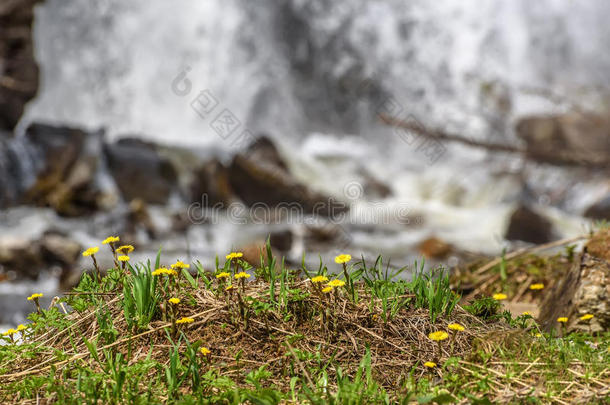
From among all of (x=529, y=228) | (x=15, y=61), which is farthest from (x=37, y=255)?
(x=529, y=228)

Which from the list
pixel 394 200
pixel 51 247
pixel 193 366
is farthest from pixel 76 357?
pixel 394 200

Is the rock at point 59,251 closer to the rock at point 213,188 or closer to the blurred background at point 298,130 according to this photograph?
the blurred background at point 298,130

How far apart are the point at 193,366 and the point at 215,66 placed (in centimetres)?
1946

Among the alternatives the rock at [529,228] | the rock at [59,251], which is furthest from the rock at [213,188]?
the rock at [529,228]

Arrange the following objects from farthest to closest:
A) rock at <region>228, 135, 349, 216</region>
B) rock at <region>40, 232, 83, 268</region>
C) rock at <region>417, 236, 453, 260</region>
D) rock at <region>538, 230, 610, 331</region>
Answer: rock at <region>228, 135, 349, 216</region>, rock at <region>417, 236, 453, 260</region>, rock at <region>40, 232, 83, 268</region>, rock at <region>538, 230, 610, 331</region>

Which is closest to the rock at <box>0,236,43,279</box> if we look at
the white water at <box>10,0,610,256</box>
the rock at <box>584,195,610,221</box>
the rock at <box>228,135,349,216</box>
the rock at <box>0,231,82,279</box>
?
the rock at <box>0,231,82,279</box>

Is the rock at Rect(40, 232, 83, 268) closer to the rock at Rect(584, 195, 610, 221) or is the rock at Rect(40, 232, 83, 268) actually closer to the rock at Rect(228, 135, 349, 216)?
the rock at Rect(228, 135, 349, 216)

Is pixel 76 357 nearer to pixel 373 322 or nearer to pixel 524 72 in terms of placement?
pixel 373 322

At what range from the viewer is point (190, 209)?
11.0m

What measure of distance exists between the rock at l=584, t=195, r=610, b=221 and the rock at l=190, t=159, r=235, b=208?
21.7 feet

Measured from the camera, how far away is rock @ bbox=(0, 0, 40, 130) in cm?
1019

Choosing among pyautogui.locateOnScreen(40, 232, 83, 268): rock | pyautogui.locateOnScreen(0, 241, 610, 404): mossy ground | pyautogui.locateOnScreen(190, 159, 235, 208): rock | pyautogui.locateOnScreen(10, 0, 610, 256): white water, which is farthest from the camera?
pyautogui.locateOnScreen(10, 0, 610, 256): white water

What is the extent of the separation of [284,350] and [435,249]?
6.56m

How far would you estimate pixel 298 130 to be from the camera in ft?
65.5
